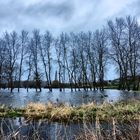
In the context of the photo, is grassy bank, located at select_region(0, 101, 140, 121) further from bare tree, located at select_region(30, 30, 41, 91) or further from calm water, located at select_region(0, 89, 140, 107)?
bare tree, located at select_region(30, 30, 41, 91)

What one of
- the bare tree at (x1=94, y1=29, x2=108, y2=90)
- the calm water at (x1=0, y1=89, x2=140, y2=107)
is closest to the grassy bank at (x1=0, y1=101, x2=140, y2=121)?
the calm water at (x1=0, y1=89, x2=140, y2=107)

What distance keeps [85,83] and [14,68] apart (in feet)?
57.1

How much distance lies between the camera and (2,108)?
24.9 metres

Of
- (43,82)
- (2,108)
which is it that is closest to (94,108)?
(2,108)

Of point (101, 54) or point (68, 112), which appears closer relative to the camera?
point (68, 112)

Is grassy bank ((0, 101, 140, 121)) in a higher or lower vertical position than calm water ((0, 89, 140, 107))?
lower

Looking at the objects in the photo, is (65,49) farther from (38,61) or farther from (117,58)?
(117,58)

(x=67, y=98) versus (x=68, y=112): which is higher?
(x=67, y=98)

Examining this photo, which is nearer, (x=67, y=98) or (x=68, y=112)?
(x=68, y=112)

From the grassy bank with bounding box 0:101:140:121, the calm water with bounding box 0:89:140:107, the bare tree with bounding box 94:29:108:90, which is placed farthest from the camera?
the bare tree with bounding box 94:29:108:90

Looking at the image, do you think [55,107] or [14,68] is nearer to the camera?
[55,107]

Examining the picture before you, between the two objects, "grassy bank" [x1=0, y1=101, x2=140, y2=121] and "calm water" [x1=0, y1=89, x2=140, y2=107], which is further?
"calm water" [x1=0, y1=89, x2=140, y2=107]

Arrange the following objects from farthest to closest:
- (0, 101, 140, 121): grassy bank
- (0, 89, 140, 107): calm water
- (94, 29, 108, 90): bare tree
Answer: (94, 29, 108, 90): bare tree, (0, 89, 140, 107): calm water, (0, 101, 140, 121): grassy bank

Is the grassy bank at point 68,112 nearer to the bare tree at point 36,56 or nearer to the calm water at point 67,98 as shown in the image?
the calm water at point 67,98
